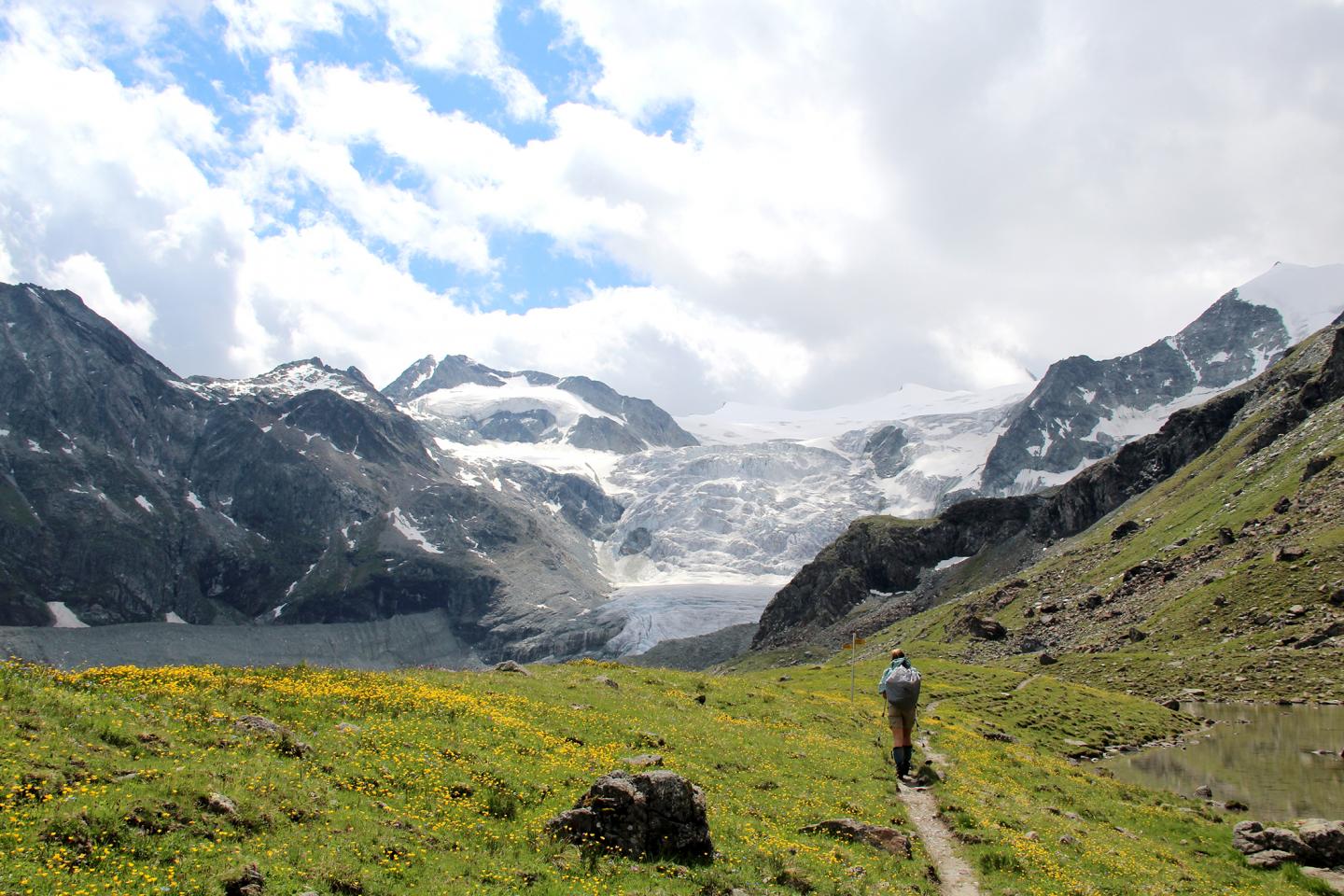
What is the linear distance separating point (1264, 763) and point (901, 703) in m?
24.0

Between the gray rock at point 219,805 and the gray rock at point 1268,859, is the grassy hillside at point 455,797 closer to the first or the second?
the gray rock at point 219,805

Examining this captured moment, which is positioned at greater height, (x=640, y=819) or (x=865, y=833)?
(x=640, y=819)

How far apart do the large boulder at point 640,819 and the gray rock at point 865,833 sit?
4.96 metres

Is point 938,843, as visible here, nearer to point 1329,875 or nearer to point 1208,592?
point 1329,875

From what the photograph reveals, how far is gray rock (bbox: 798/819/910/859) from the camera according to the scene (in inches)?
798

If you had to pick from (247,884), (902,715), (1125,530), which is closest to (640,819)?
(247,884)

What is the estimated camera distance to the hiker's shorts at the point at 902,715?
92.4 feet

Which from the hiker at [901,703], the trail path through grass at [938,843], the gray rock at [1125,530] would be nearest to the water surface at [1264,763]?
the hiker at [901,703]

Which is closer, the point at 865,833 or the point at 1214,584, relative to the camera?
the point at 865,833

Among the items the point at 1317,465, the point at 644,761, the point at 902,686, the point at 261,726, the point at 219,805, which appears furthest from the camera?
the point at 1317,465

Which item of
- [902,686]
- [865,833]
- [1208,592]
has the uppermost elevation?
[902,686]

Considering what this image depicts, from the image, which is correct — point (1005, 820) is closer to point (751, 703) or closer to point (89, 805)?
point (751, 703)

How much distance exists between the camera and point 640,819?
16.8m

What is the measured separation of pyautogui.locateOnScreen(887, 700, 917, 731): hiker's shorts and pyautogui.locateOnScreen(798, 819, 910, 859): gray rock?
721 cm
